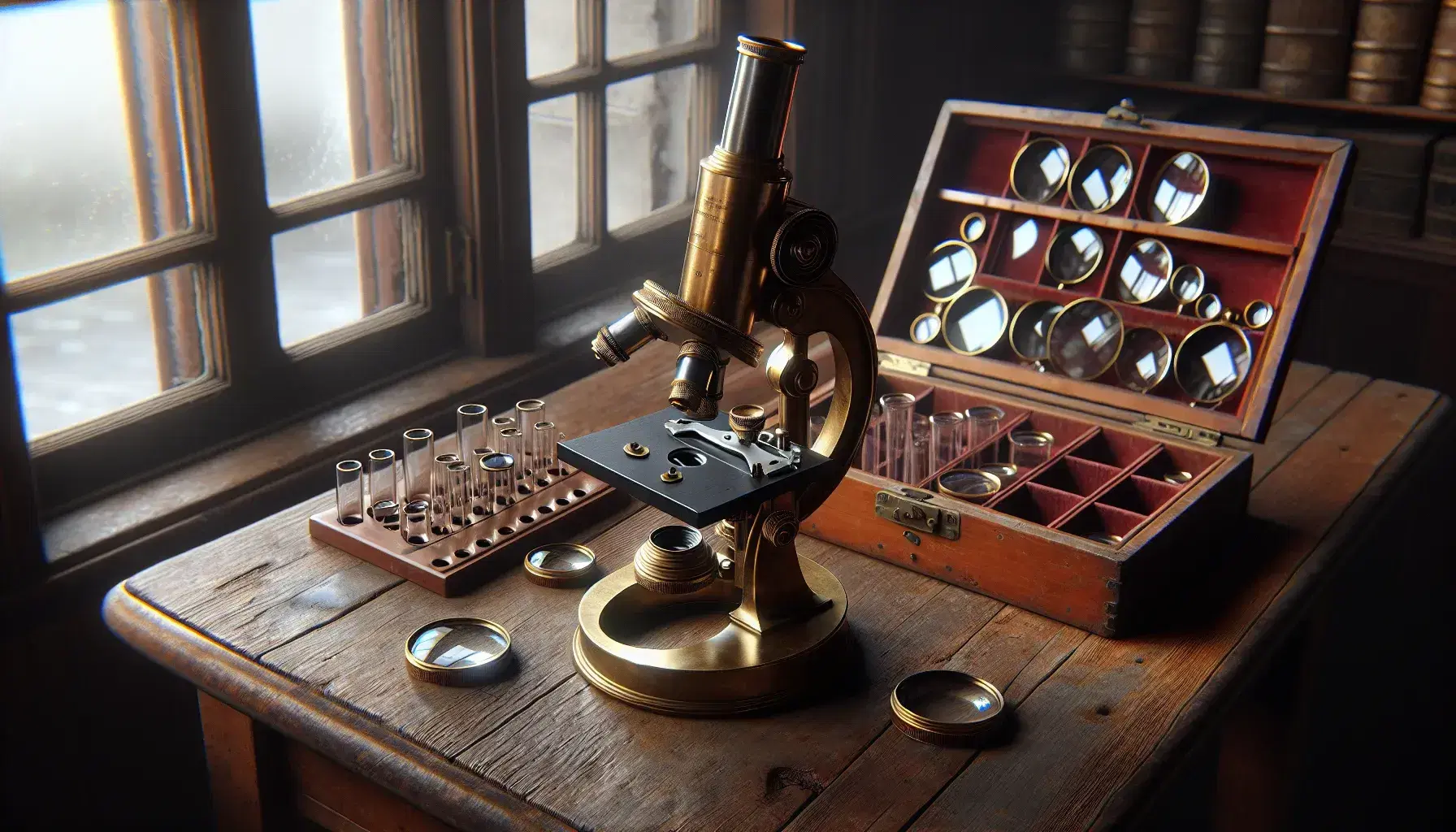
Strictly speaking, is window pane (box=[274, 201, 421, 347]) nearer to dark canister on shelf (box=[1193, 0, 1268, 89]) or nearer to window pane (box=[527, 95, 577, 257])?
window pane (box=[527, 95, 577, 257])

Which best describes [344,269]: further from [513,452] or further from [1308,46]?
[1308,46]

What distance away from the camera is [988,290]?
7.86ft

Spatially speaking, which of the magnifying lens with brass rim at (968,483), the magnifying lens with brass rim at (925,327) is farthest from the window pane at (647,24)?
the magnifying lens with brass rim at (968,483)

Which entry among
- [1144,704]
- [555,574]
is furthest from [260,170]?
[1144,704]

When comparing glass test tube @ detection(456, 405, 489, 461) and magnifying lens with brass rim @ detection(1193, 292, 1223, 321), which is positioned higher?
magnifying lens with brass rim @ detection(1193, 292, 1223, 321)

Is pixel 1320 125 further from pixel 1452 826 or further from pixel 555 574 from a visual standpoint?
pixel 555 574

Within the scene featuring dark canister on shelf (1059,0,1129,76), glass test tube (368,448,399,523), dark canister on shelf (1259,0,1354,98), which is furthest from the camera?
dark canister on shelf (1059,0,1129,76)

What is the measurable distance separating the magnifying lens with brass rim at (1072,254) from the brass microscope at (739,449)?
0.83m

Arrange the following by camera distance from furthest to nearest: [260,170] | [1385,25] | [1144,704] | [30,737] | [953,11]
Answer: [953,11]
[1385,25]
[260,170]
[30,737]
[1144,704]

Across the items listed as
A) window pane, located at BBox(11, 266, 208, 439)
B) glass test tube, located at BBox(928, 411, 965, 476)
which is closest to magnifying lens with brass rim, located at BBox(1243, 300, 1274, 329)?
glass test tube, located at BBox(928, 411, 965, 476)

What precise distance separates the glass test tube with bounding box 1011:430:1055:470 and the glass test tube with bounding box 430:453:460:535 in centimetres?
81

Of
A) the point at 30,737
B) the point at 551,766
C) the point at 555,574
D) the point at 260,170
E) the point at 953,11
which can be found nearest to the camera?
the point at 551,766

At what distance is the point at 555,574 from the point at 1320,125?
2412mm

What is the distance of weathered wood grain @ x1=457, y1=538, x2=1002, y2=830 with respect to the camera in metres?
1.38
